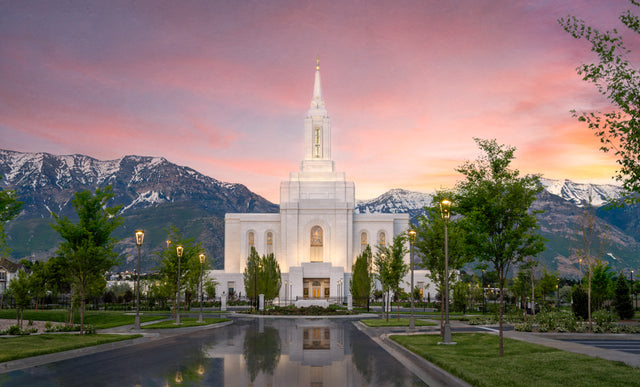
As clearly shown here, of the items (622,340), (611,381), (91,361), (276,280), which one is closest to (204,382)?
(91,361)

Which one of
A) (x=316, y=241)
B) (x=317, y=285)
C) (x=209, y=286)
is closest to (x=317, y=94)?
(x=316, y=241)

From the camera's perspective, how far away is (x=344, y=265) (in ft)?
297

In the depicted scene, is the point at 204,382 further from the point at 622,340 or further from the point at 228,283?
the point at 228,283

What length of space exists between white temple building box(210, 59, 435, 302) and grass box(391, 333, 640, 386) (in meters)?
66.7

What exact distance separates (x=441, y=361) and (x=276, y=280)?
51836mm

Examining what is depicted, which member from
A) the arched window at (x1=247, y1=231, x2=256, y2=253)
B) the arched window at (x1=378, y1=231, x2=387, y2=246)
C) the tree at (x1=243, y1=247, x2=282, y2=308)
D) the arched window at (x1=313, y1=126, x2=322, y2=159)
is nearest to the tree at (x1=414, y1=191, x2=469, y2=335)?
the tree at (x1=243, y1=247, x2=282, y2=308)

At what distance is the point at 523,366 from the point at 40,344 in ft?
58.5

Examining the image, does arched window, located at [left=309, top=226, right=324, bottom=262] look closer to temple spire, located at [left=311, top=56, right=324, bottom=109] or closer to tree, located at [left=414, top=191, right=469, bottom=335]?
temple spire, located at [left=311, top=56, right=324, bottom=109]

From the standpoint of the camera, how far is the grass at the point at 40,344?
17945 mm

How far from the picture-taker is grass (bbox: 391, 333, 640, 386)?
1314cm

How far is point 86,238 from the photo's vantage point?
2800cm

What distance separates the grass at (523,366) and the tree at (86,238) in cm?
1655

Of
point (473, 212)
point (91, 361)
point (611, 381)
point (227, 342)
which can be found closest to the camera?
point (611, 381)

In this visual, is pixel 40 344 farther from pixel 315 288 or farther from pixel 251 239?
pixel 251 239
